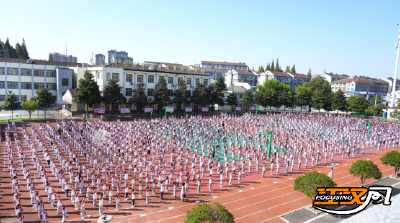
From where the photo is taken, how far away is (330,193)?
11180 mm

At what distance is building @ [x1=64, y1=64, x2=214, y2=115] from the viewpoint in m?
40.7

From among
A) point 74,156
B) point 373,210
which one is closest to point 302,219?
point 373,210

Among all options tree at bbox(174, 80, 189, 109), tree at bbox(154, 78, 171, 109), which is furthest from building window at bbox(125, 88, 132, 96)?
tree at bbox(174, 80, 189, 109)

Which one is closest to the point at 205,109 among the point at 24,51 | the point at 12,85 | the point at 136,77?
the point at 136,77

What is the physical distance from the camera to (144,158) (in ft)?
60.0

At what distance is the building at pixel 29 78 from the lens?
1662 inches

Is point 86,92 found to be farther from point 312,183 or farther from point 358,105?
point 358,105

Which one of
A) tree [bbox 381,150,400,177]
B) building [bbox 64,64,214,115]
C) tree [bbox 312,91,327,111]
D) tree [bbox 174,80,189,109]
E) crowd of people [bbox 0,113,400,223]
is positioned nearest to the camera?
crowd of people [bbox 0,113,400,223]

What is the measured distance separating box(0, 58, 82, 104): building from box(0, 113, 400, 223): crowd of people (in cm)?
1987

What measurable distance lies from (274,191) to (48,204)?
11658mm

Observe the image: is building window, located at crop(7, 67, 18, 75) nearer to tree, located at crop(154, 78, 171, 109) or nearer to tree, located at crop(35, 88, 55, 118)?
tree, located at crop(35, 88, 55, 118)

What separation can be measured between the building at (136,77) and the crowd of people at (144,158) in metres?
14.3

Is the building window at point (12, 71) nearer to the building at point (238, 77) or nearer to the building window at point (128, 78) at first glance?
the building window at point (128, 78)

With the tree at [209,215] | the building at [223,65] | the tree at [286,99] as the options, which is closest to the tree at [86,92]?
the tree at [209,215]
